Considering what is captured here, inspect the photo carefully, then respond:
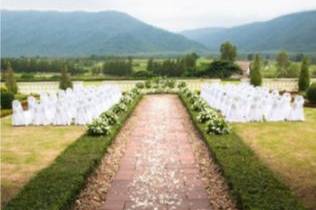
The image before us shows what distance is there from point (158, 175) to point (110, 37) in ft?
527

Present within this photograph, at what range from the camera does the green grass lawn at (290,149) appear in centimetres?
690

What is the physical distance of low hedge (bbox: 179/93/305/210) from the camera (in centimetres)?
553

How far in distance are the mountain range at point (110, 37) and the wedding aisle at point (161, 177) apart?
13546cm

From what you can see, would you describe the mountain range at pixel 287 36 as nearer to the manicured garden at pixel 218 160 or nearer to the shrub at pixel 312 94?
the shrub at pixel 312 94

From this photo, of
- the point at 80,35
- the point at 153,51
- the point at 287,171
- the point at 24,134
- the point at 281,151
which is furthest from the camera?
the point at 80,35

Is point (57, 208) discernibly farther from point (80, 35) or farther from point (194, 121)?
point (80, 35)

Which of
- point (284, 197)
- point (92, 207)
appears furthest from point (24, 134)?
point (284, 197)

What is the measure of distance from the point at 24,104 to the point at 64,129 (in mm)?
7723

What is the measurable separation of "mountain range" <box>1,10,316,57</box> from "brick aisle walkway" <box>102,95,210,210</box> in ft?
443

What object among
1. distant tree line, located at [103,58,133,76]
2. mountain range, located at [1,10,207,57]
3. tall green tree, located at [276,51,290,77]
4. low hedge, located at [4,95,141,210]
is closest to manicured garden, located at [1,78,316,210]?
low hedge, located at [4,95,141,210]

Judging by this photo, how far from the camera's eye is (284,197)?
5738 millimetres

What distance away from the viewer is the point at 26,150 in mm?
9664

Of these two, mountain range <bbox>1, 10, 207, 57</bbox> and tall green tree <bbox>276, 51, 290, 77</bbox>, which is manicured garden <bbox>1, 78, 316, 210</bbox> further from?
mountain range <bbox>1, 10, 207, 57</bbox>

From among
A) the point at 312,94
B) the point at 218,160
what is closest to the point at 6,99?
the point at 312,94
